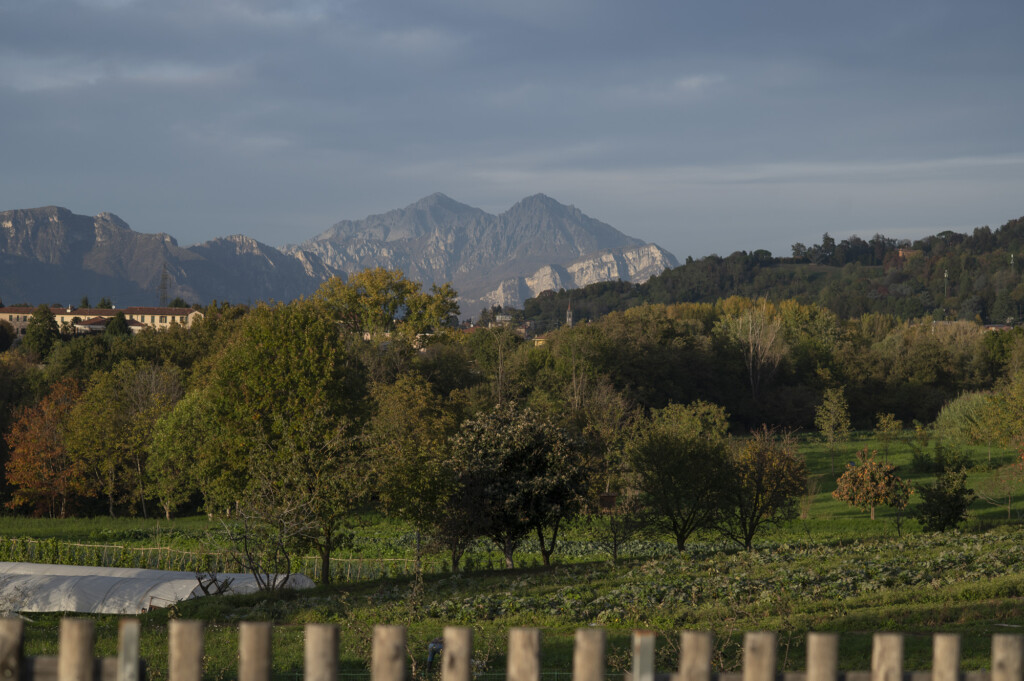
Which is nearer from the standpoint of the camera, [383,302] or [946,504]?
[946,504]

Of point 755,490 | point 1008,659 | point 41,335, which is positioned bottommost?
point 755,490

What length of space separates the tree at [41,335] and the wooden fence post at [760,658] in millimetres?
110713

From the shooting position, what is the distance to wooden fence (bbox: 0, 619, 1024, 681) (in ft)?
13.5

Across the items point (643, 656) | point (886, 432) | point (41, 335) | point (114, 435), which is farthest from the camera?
point (41, 335)

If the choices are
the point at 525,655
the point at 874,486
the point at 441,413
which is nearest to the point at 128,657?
the point at 525,655

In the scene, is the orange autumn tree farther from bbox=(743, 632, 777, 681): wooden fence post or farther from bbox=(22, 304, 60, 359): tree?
bbox=(743, 632, 777, 681): wooden fence post

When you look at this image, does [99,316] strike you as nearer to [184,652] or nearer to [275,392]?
[275,392]

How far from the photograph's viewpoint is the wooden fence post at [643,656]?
4.08m

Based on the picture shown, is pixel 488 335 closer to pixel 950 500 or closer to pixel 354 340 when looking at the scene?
pixel 354 340

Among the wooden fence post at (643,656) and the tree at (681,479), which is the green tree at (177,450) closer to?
the tree at (681,479)

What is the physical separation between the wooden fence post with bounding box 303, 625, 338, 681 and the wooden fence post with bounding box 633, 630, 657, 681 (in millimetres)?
1437

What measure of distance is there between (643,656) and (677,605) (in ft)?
52.8

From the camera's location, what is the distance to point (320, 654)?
411cm

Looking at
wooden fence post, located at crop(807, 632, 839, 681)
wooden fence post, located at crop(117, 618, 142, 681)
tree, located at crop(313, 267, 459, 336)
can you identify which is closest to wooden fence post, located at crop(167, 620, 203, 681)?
wooden fence post, located at crop(117, 618, 142, 681)
